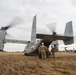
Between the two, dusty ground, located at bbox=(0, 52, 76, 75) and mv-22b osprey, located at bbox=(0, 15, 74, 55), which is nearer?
dusty ground, located at bbox=(0, 52, 76, 75)

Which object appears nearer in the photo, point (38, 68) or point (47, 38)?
point (38, 68)

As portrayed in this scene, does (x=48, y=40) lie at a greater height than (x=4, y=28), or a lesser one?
lesser

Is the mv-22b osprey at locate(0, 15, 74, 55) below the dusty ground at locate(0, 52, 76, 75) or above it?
above

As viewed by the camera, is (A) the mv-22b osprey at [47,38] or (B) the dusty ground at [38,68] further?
(A) the mv-22b osprey at [47,38]

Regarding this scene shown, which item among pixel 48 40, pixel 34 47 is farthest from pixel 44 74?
pixel 34 47

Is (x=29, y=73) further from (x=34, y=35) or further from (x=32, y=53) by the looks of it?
(x=32, y=53)

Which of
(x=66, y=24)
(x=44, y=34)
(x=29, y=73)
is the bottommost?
(x=29, y=73)

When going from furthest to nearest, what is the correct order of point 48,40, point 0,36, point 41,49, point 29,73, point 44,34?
point 0,36, point 48,40, point 44,34, point 41,49, point 29,73

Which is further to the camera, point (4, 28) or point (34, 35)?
point (4, 28)

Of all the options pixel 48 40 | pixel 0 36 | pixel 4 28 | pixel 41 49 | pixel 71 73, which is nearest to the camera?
pixel 71 73

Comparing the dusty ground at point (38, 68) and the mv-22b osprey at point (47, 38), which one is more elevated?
the mv-22b osprey at point (47, 38)

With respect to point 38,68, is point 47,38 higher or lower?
higher

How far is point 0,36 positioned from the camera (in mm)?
31438

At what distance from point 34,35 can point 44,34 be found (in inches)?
75.2
